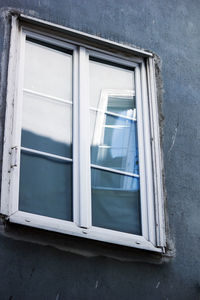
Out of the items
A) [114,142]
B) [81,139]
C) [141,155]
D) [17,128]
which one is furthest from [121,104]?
[17,128]

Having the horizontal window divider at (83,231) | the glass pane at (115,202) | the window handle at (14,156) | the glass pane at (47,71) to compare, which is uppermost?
the glass pane at (47,71)

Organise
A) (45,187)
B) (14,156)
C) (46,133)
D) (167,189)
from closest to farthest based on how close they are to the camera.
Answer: (14,156) < (45,187) < (46,133) < (167,189)

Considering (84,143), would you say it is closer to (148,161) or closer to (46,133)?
(46,133)

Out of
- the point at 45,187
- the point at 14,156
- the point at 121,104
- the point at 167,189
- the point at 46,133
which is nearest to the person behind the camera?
the point at 14,156

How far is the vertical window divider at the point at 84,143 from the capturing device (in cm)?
445

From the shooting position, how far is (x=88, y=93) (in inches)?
194

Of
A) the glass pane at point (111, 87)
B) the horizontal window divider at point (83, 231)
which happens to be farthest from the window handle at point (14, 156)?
the glass pane at point (111, 87)

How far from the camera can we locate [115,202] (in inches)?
185

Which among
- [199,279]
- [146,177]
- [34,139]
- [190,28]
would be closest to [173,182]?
[146,177]

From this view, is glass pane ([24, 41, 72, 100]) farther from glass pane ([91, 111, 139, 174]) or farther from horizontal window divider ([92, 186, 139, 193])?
horizontal window divider ([92, 186, 139, 193])

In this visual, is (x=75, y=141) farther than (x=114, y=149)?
No

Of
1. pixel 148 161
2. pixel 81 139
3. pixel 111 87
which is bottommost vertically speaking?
pixel 148 161

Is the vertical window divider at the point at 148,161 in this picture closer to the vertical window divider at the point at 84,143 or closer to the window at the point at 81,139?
the window at the point at 81,139

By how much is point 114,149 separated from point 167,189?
51cm
